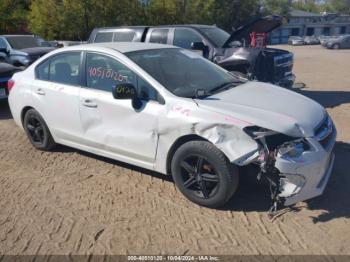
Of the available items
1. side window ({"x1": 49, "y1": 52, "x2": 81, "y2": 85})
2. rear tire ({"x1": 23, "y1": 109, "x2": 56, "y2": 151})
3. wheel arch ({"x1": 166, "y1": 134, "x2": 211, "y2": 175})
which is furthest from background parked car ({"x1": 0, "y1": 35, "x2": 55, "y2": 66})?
wheel arch ({"x1": 166, "y1": 134, "x2": 211, "y2": 175})

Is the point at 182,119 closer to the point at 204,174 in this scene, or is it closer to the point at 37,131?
the point at 204,174

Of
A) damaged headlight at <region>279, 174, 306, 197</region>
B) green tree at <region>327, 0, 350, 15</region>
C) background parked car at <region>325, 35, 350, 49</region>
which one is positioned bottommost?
background parked car at <region>325, 35, 350, 49</region>

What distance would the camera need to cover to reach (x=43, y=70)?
17.8 ft

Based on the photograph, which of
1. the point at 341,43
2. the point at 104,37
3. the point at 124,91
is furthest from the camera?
the point at 341,43

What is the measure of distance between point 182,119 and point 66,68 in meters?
2.12

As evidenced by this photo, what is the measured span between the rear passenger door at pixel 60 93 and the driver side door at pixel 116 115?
0.17 metres

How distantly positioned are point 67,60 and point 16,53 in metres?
9.18

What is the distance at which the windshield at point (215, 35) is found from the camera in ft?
29.9

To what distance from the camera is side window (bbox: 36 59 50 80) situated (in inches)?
211

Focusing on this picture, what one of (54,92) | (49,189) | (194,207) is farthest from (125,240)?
(54,92)

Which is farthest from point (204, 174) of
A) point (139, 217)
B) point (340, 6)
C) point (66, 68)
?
point (340, 6)

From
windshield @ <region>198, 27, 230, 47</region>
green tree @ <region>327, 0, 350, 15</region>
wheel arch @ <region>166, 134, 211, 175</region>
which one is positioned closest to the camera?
wheel arch @ <region>166, 134, 211, 175</region>

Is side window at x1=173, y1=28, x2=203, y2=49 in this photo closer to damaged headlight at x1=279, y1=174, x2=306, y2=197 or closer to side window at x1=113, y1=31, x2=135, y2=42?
side window at x1=113, y1=31, x2=135, y2=42

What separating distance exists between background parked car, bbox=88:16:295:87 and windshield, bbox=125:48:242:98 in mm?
3166
